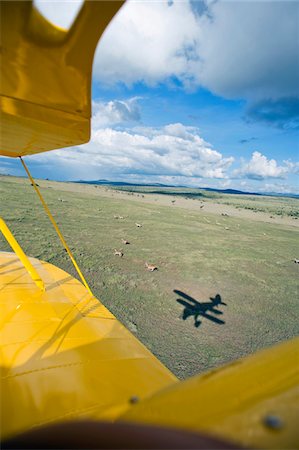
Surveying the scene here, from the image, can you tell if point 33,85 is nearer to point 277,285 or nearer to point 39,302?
point 39,302

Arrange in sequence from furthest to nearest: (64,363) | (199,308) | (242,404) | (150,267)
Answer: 1. (150,267)
2. (199,308)
3. (64,363)
4. (242,404)

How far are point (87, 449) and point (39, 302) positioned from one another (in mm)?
2957

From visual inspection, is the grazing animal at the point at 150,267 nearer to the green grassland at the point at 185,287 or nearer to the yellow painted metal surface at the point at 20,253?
the green grassland at the point at 185,287

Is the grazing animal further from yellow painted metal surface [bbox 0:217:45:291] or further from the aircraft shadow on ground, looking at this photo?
yellow painted metal surface [bbox 0:217:45:291]

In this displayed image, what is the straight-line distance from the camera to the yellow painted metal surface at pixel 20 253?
3498mm

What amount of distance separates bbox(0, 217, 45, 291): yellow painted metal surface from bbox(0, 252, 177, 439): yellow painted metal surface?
139 mm

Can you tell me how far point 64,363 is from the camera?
2.12 metres

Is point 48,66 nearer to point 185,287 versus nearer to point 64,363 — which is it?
point 64,363

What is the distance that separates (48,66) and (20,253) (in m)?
2.97

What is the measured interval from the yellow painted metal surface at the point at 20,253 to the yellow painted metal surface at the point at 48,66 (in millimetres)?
2003

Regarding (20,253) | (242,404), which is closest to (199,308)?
(20,253)

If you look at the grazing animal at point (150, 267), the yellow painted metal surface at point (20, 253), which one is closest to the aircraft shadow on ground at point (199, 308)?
the grazing animal at point (150, 267)

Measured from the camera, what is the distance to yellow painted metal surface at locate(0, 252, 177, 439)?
1604 millimetres

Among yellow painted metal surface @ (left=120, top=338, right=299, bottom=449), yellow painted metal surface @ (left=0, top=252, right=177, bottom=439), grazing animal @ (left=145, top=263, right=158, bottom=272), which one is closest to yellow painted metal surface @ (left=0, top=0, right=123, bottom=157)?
yellow painted metal surface @ (left=120, top=338, right=299, bottom=449)
